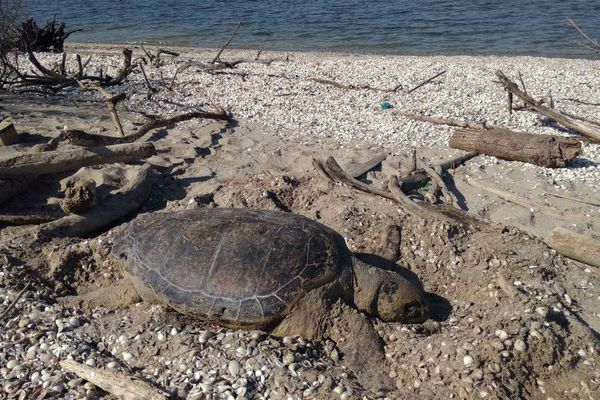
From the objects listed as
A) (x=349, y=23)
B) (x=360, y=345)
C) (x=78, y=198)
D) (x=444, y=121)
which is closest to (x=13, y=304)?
(x=78, y=198)

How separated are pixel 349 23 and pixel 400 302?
61.0 feet

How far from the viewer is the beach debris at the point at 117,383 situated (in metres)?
3.44

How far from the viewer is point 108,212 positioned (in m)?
6.02

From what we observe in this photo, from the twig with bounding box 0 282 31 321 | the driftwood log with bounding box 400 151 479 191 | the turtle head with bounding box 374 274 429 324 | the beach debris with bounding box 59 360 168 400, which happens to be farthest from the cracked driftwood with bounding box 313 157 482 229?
the twig with bounding box 0 282 31 321

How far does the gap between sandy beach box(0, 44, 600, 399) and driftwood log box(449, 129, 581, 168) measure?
4.9 inches

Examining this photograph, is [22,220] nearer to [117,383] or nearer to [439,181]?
[117,383]

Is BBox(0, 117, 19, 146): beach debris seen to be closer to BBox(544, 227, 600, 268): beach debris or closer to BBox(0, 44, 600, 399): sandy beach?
BBox(0, 44, 600, 399): sandy beach

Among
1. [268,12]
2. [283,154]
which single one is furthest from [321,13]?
[283,154]

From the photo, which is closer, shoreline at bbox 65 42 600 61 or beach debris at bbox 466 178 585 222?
beach debris at bbox 466 178 585 222

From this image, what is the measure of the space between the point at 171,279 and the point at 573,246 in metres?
3.94

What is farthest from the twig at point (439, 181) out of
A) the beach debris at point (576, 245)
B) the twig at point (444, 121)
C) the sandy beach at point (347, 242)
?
the twig at point (444, 121)

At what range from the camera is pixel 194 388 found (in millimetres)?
3629

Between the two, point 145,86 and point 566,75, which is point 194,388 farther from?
point 566,75

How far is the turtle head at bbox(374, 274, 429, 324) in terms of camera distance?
14.6 ft
